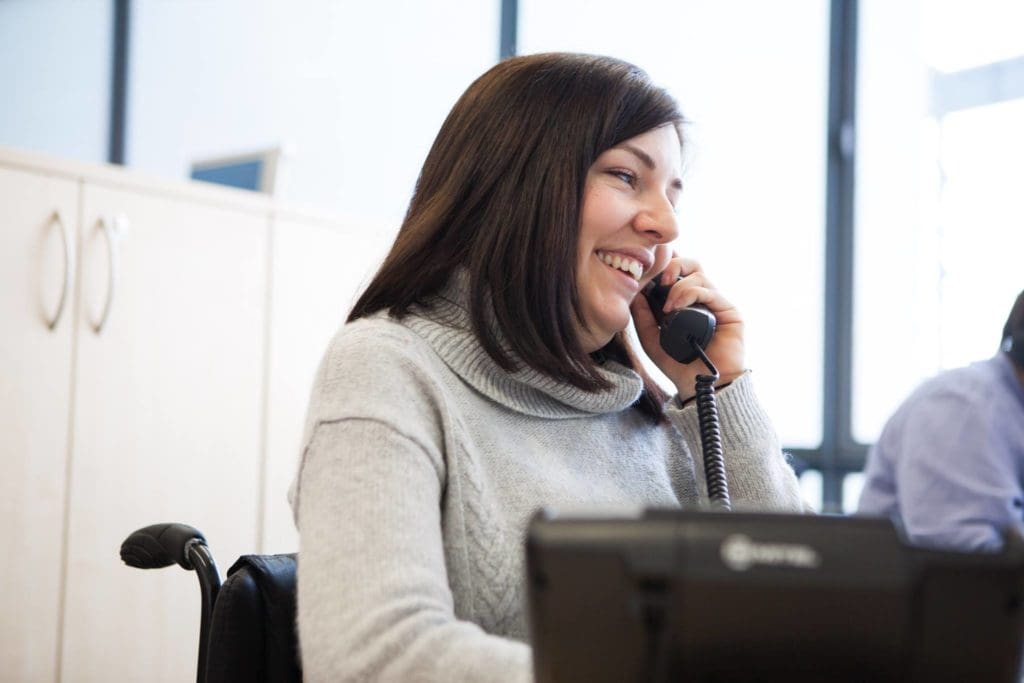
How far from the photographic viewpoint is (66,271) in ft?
7.68

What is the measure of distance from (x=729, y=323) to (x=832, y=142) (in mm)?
1773

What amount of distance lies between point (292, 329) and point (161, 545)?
1.50 m

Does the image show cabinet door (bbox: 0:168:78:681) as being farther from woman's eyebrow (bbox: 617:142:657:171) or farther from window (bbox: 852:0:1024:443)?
window (bbox: 852:0:1024:443)

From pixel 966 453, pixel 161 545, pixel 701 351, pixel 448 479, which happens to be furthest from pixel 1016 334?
pixel 161 545

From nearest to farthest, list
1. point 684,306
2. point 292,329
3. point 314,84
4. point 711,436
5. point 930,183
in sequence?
1. point 711,436
2. point 684,306
3. point 292,329
4. point 930,183
5. point 314,84

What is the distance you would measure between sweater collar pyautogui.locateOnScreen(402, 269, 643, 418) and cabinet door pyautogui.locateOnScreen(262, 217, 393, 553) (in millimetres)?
1468

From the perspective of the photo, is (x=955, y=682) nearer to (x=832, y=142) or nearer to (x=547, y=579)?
(x=547, y=579)

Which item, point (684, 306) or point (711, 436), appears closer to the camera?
point (711, 436)

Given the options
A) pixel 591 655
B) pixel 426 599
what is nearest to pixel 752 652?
pixel 591 655

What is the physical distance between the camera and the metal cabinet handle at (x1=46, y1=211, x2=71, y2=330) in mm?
2322

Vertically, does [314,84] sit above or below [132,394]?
above

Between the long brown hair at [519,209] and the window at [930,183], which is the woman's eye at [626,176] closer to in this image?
the long brown hair at [519,209]

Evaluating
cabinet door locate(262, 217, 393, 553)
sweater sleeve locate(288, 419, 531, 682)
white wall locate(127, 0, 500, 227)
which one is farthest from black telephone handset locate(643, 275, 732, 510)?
white wall locate(127, 0, 500, 227)

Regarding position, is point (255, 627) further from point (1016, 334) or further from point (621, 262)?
point (1016, 334)
